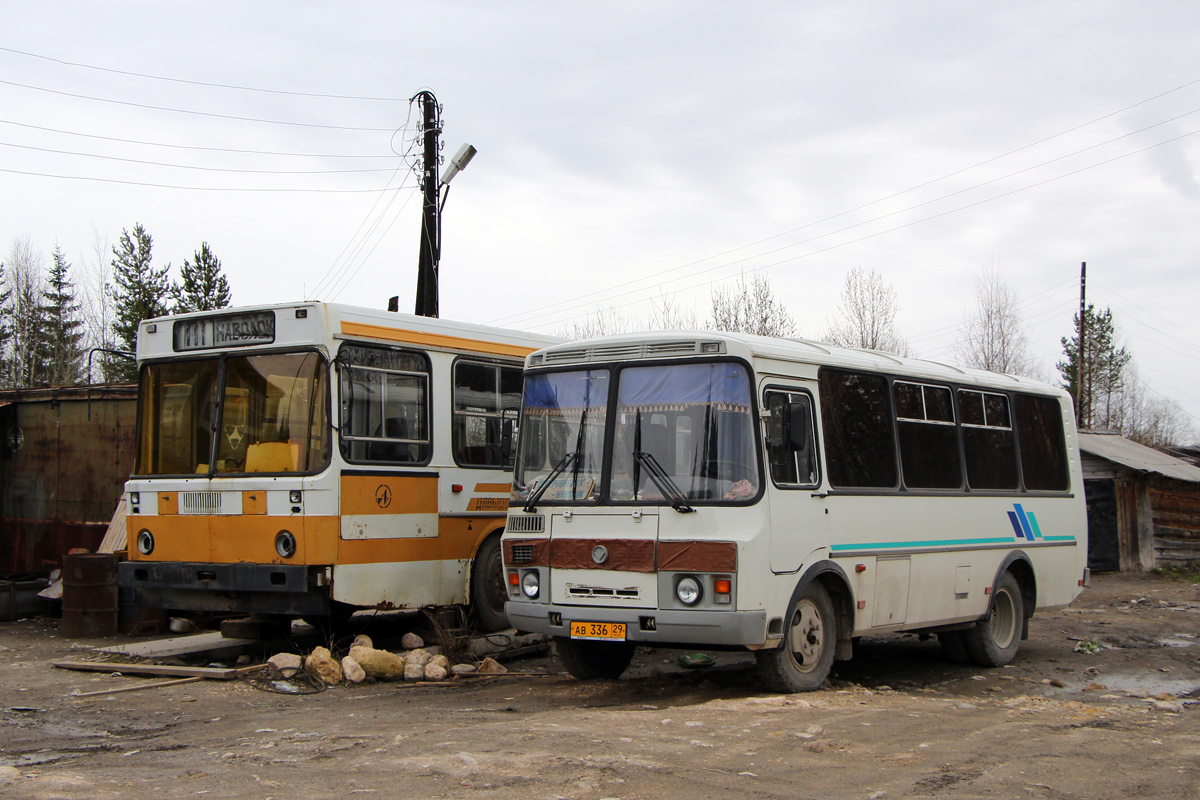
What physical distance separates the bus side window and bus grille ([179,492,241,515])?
4888 millimetres

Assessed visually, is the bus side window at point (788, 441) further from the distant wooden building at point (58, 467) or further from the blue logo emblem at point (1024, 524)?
the distant wooden building at point (58, 467)

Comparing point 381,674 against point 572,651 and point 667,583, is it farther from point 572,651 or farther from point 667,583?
point 667,583

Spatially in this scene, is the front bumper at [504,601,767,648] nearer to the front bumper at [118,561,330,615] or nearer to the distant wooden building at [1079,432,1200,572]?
the front bumper at [118,561,330,615]

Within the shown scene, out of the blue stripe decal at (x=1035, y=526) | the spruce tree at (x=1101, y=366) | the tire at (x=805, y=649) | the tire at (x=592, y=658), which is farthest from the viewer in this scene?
the spruce tree at (x=1101, y=366)

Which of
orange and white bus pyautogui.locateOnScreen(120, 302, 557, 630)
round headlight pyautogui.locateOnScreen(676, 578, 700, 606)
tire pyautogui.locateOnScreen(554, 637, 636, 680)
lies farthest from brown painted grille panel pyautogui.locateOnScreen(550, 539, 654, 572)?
orange and white bus pyautogui.locateOnScreen(120, 302, 557, 630)

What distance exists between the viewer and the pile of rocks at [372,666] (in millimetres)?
9844

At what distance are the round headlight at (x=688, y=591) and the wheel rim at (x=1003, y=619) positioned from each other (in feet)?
15.8

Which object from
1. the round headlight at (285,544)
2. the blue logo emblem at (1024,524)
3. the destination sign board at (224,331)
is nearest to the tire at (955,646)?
the blue logo emblem at (1024,524)

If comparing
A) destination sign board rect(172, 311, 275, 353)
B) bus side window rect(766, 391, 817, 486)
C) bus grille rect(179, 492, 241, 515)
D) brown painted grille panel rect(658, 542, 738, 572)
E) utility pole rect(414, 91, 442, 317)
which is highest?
utility pole rect(414, 91, 442, 317)

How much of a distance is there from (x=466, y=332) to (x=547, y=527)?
10.7ft

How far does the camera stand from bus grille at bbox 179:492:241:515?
1041 cm

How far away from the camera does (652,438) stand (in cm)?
879

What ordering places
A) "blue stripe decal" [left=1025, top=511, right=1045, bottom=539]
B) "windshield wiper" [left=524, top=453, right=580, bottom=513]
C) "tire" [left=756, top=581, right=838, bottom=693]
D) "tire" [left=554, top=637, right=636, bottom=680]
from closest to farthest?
"tire" [left=756, top=581, right=838, bottom=693] → "windshield wiper" [left=524, top=453, right=580, bottom=513] → "tire" [left=554, top=637, right=636, bottom=680] → "blue stripe decal" [left=1025, top=511, right=1045, bottom=539]

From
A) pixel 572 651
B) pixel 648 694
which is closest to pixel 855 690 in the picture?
pixel 648 694
